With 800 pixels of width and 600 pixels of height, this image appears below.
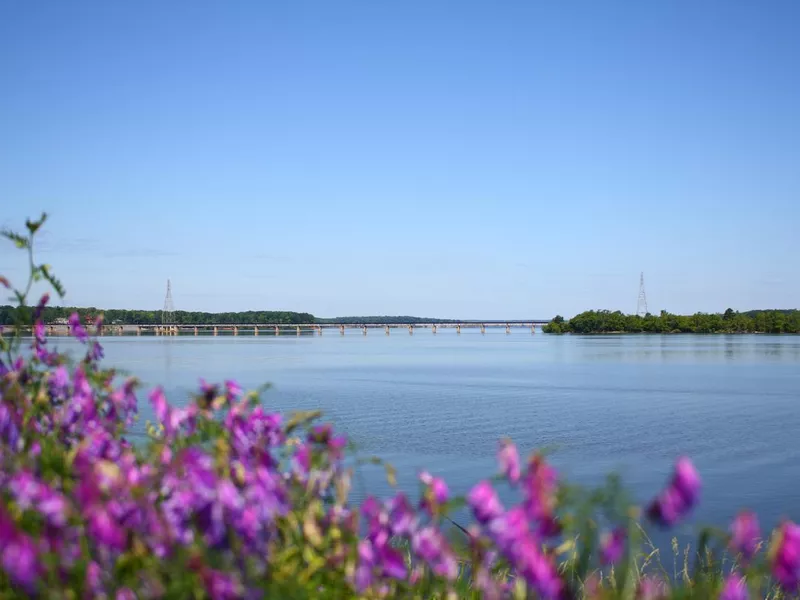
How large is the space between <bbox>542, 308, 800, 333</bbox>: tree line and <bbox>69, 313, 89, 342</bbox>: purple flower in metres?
148

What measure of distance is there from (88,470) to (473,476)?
12.8 meters

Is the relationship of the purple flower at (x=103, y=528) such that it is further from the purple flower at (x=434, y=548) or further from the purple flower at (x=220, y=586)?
the purple flower at (x=434, y=548)

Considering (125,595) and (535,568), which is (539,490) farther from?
(125,595)

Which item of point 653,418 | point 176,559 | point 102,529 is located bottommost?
point 653,418

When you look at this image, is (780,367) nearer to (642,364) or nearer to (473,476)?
(642,364)

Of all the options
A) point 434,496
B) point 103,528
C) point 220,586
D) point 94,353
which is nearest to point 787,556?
point 434,496

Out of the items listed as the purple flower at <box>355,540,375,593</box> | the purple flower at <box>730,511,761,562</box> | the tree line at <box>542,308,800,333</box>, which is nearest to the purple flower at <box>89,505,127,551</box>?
the purple flower at <box>355,540,375,593</box>

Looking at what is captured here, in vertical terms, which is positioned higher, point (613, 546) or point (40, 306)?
point (40, 306)

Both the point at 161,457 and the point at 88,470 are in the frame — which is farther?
the point at 161,457

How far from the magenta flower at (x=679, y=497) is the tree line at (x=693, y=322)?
148900 millimetres

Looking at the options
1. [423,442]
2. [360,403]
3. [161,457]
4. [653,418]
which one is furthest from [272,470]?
[360,403]

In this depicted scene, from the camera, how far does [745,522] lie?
6.95 ft

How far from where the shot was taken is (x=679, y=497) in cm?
188

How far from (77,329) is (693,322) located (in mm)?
149797
